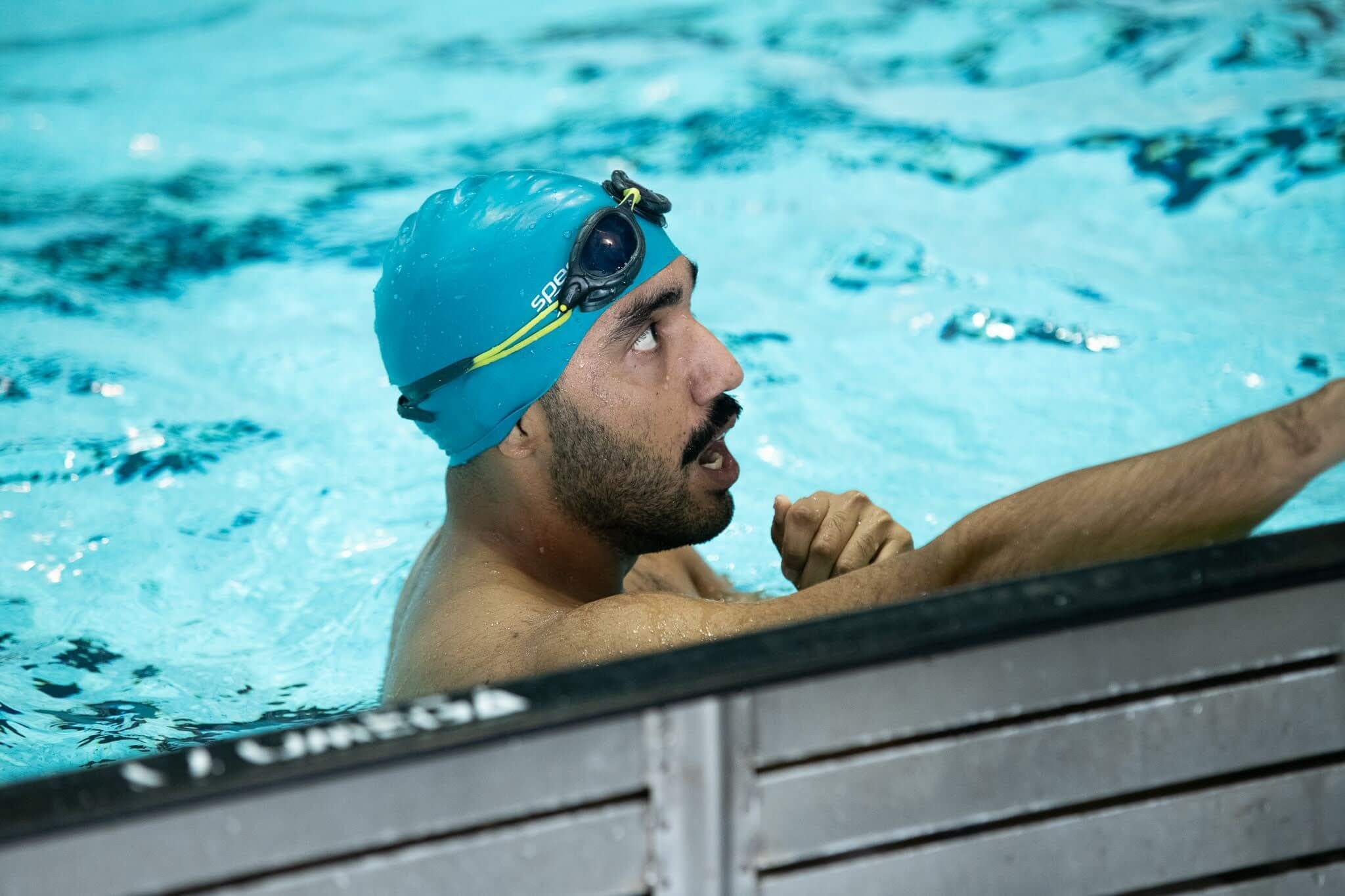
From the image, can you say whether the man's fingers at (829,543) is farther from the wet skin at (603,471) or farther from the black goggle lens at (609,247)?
the black goggle lens at (609,247)

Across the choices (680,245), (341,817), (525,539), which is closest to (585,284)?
(525,539)

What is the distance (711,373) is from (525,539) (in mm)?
543

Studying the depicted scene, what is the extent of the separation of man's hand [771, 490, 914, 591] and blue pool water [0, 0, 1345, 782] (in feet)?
4.39

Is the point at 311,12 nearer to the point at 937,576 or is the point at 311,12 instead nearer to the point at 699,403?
the point at 699,403

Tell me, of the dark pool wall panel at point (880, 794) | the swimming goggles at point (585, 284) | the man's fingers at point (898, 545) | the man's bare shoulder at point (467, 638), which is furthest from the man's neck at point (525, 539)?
the dark pool wall panel at point (880, 794)

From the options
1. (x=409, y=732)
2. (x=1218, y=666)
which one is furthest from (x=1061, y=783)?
(x=409, y=732)

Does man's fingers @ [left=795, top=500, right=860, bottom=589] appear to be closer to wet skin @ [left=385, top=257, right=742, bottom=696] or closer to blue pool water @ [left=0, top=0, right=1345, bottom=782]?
wet skin @ [left=385, top=257, right=742, bottom=696]

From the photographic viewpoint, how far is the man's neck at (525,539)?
2.93 m

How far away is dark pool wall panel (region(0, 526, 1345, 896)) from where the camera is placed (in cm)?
164

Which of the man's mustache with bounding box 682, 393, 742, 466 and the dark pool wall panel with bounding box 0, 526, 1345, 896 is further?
the man's mustache with bounding box 682, 393, 742, 466

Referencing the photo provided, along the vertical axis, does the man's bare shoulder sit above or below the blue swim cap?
below

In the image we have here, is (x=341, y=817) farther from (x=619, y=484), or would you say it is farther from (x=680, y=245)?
(x=680, y=245)

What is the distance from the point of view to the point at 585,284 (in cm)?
288

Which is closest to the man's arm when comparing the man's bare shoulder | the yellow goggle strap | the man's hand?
the man's bare shoulder
